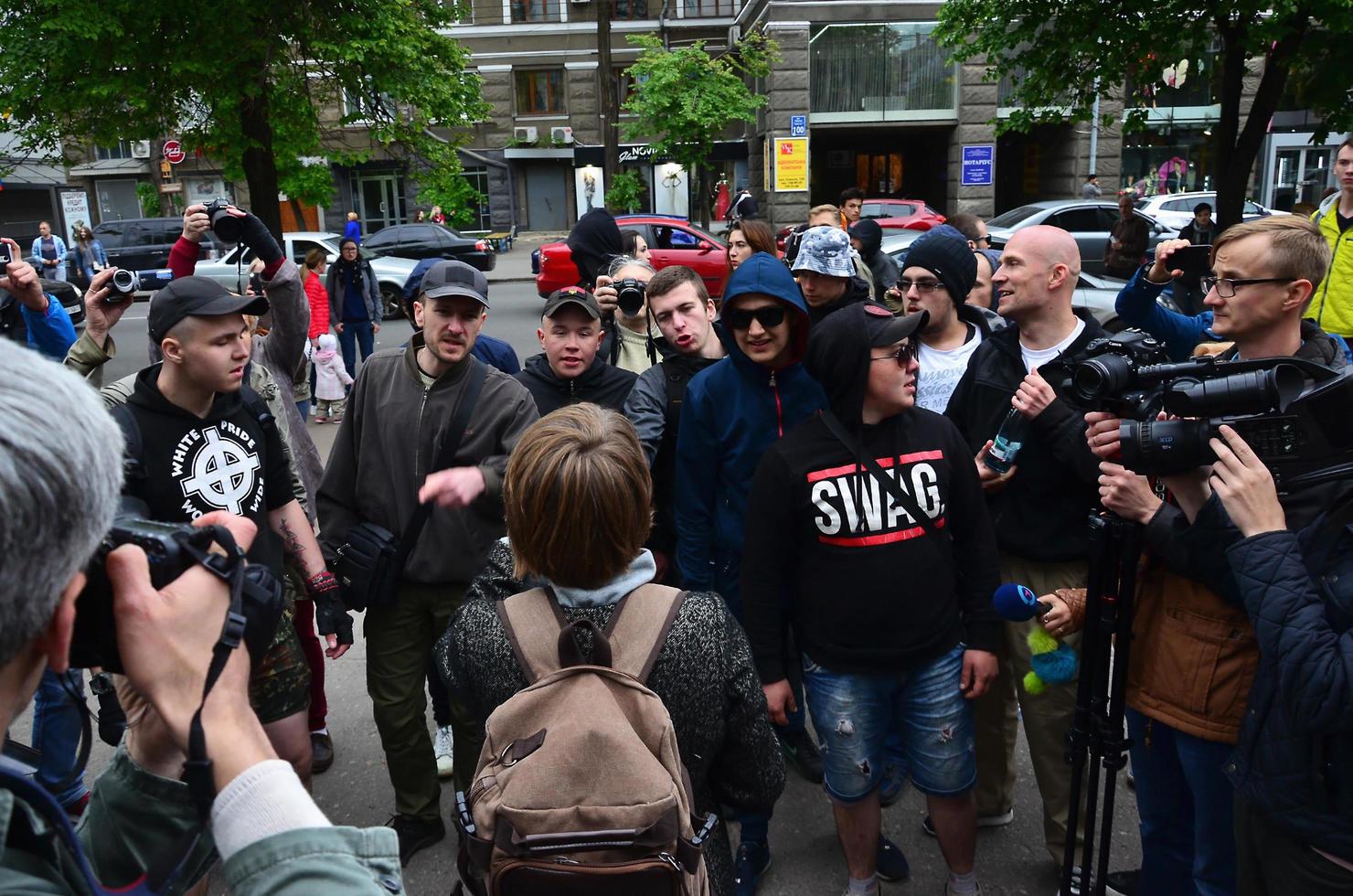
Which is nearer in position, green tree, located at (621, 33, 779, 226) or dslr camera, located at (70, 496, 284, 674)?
dslr camera, located at (70, 496, 284, 674)

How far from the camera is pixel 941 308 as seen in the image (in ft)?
12.6

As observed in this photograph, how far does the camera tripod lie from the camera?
2434mm

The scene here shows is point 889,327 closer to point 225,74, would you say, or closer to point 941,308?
point 941,308

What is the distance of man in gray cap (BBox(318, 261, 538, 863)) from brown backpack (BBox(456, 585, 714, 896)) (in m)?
1.46

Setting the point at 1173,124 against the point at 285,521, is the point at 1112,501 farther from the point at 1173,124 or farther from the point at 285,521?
the point at 1173,124

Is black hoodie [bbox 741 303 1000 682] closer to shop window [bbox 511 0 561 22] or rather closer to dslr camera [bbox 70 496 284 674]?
dslr camera [bbox 70 496 284 674]

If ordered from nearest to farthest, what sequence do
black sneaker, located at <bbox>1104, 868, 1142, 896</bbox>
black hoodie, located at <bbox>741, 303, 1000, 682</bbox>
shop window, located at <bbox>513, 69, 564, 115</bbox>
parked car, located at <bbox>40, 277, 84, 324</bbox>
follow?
black hoodie, located at <bbox>741, 303, 1000, 682</bbox>, black sneaker, located at <bbox>1104, 868, 1142, 896</bbox>, parked car, located at <bbox>40, 277, 84, 324</bbox>, shop window, located at <bbox>513, 69, 564, 115</bbox>

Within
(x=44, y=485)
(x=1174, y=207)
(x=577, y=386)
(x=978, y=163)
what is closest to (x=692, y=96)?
(x=978, y=163)

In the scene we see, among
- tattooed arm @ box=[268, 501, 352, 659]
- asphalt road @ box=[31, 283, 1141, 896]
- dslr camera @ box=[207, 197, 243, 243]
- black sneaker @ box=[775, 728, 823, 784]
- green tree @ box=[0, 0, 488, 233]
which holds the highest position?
green tree @ box=[0, 0, 488, 233]

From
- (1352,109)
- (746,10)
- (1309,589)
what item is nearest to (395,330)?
(1352,109)

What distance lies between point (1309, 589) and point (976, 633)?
1078 mm

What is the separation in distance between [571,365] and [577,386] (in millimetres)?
100

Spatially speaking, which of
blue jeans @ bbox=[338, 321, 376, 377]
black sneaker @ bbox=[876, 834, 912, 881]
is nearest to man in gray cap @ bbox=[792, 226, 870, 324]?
black sneaker @ bbox=[876, 834, 912, 881]

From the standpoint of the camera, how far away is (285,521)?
3344 millimetres
